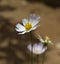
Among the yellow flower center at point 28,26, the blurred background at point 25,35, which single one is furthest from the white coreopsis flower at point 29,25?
the blurred background at point 25,35

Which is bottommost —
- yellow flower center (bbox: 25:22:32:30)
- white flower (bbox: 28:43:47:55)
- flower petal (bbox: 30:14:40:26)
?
white flower (bbox: 28:43:47:55)

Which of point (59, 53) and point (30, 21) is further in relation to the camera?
point (59, 53)

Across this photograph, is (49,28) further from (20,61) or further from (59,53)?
(20,61)

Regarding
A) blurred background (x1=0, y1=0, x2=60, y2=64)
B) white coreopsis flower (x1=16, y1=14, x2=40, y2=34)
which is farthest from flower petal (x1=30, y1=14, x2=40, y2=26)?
blurred background (x1=0, y1=0, x2=60, y2=64)

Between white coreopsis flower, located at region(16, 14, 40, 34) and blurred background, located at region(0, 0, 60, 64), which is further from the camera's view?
blurred background, located at region(0, 0, 60, 64)

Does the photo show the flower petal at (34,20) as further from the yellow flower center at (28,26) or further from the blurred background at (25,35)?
the blurred background at (25,35)

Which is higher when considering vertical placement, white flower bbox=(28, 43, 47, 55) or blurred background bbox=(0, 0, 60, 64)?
white flower bbox=(28, 43, 47, 55)

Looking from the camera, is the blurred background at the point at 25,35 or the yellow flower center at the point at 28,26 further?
the blurred background at the point at 25,35

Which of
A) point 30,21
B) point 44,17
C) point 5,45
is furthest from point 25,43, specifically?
point 30,21

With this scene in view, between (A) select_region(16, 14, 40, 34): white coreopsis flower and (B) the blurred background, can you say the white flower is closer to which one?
(A) select_region(16, 14, 40, 34): white coreopsis flower
